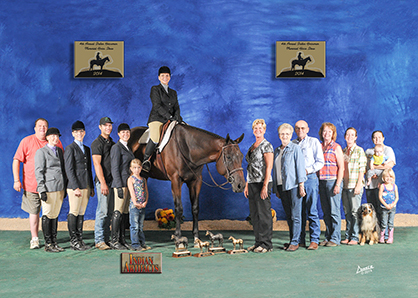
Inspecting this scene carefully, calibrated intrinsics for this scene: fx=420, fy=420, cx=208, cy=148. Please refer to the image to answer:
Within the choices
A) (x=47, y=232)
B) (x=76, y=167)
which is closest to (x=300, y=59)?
(x=76, y=167)

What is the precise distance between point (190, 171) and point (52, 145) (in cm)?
183

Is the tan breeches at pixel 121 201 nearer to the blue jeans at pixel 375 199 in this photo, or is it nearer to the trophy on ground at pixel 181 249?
the trophy on ground at pixel 181 249

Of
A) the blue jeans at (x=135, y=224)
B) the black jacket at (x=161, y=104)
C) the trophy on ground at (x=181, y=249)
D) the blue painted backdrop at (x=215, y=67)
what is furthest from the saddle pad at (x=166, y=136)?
the blue painted backdrop at (x=215, y=67)

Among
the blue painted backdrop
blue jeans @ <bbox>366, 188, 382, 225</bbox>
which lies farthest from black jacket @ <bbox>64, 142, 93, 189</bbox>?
blue jeans @ <bbox>366, 188, 382, 225</bbox>

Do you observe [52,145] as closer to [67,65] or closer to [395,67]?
[67,65]

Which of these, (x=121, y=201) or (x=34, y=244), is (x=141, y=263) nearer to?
(x=121, y=201)

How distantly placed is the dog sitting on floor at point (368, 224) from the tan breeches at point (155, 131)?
290 centimetres

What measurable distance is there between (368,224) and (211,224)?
265cm

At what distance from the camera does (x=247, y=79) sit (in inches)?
290

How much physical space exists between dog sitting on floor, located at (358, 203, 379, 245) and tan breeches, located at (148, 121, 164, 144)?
290cm

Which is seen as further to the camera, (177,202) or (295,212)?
(177,202)

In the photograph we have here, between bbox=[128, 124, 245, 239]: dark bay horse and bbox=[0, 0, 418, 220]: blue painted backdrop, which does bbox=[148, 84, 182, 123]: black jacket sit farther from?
bbox=[0, 0, 418, 220]: blue painted backdrop

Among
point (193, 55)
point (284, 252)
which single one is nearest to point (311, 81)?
point (193, 55)

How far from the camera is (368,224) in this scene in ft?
18.1
